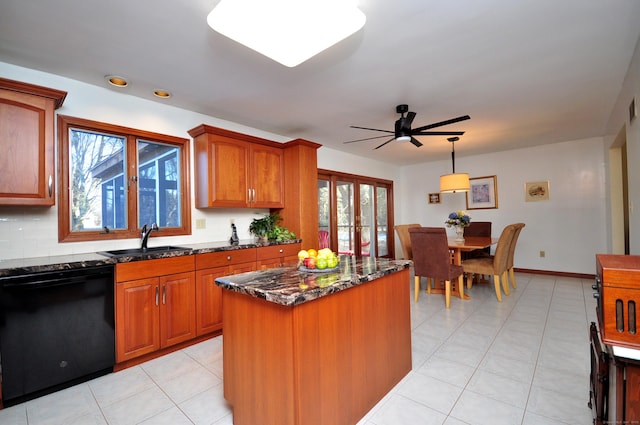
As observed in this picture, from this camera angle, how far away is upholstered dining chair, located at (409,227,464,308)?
3.49 metres

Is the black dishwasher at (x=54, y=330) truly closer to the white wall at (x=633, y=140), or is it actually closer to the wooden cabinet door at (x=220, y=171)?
the wooden cabinet door at (x=220, y=171)

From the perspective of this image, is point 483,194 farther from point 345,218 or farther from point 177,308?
point 177,308

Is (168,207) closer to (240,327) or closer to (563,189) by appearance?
(240,327)

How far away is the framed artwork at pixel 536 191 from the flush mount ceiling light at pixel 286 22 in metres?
5.46

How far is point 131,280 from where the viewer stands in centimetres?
229

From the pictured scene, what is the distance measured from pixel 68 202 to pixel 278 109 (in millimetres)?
2167

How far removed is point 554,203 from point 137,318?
6.36 meters

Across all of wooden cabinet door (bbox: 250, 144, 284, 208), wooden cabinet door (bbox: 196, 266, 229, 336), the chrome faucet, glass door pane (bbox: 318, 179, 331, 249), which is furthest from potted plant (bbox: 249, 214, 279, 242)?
glass door pane (bbox: 318, 179, 331, 249)

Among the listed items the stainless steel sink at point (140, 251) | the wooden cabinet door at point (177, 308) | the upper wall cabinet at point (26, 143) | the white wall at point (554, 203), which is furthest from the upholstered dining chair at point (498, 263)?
the upper wall cabinet at point (26, 143)

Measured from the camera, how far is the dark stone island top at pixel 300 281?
127 centimetres

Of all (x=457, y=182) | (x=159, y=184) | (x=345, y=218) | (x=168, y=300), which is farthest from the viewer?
(x=345, y=218)

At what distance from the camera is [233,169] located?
3.29 metres

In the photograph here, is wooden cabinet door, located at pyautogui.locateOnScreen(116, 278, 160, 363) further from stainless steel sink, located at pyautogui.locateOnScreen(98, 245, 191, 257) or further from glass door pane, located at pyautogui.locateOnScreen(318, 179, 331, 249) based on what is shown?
glass door pane, located at pyautogui.locateOnScreen(318, 179, 331, 249)

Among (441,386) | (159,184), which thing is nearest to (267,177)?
(159,184)
